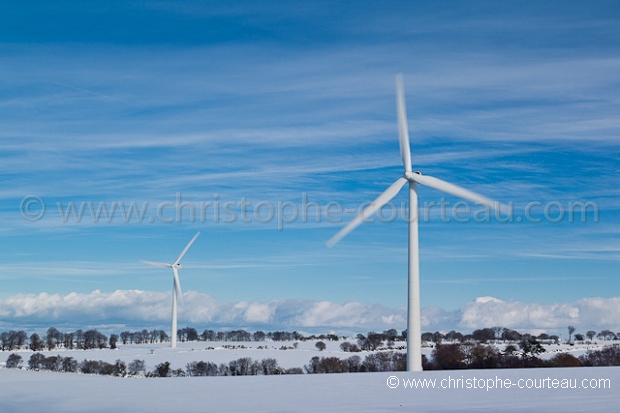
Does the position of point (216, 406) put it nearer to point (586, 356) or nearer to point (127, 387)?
point (127, 387)

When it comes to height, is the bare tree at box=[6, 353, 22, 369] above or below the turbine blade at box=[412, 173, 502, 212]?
below

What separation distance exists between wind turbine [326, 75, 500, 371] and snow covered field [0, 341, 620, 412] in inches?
209

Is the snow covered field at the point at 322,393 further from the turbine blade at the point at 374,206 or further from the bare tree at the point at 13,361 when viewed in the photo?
the bare tree at the point at 13,361

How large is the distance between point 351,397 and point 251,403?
4048mm

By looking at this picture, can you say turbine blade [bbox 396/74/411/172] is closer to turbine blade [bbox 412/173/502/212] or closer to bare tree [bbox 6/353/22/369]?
turbine blade [bbox 412/173/502/212]

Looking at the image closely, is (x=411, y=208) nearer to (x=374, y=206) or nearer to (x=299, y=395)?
(x=374, y=206)

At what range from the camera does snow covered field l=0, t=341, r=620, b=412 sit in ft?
84.8

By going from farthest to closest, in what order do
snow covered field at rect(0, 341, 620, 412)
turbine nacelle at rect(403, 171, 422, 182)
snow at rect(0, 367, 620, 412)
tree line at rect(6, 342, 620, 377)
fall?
tree line at rect(6, 342, 620, 377)
turbine nacelle at rect(403, 171, 422, 182)
snow covered field at rect(0, 341, 620, 412)
snow at rect(0, 367, 620, 412)

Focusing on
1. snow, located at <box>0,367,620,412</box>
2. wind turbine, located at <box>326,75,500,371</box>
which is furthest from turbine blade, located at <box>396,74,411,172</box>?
snow, located at <box>0,367,620,412</box>

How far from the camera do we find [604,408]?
23.9m

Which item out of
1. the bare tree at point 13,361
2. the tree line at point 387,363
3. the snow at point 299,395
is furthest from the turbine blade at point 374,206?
the bare tree at point 13,361

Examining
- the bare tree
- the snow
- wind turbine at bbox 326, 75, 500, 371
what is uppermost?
wind turbine at bbox 326, 75, 500, 371

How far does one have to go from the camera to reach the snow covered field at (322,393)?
25859 mm

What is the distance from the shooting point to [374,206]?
4803 cm
